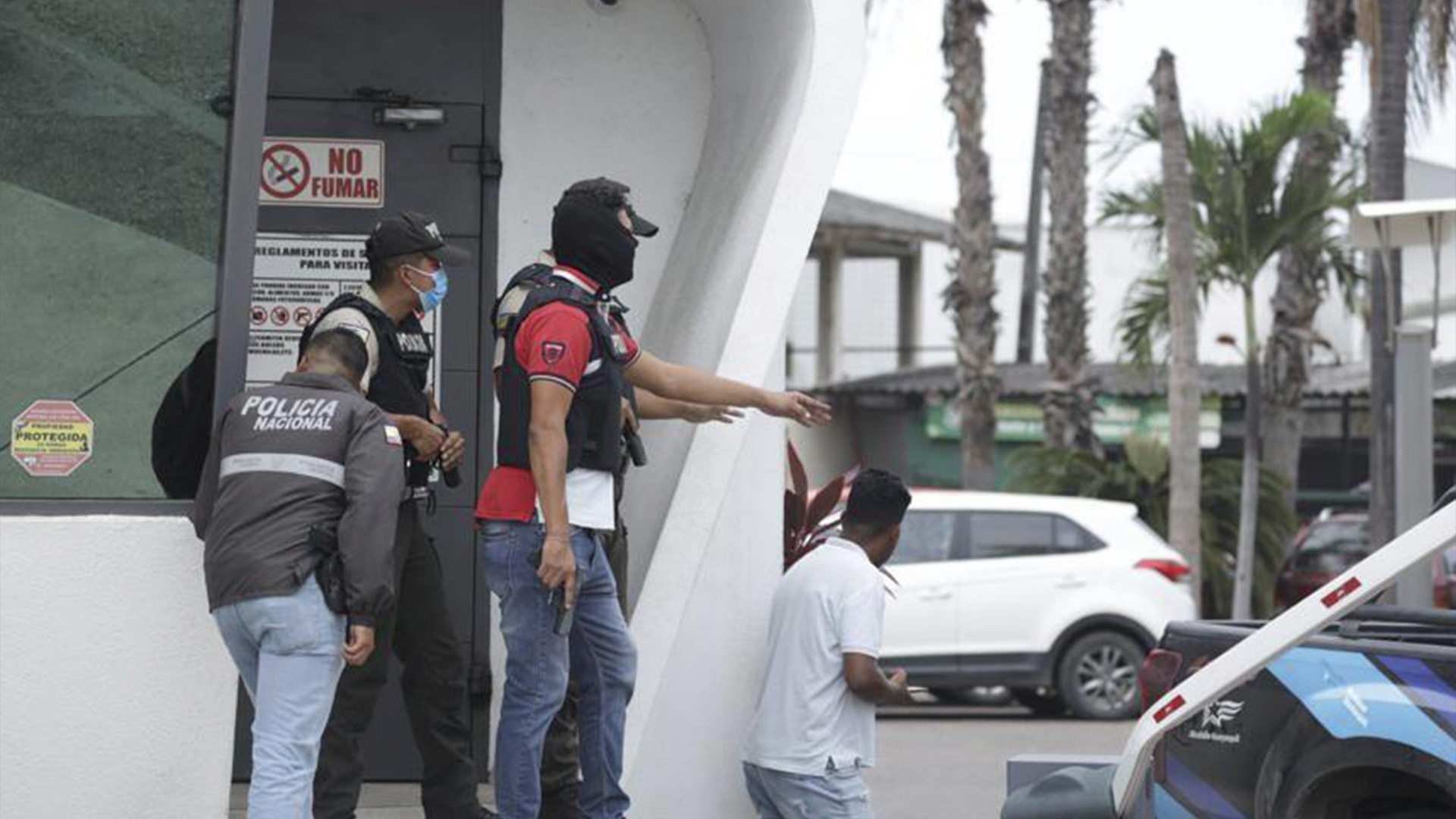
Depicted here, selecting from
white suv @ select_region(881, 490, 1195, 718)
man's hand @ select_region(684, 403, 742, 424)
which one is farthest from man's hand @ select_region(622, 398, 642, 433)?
white suv @ select_region(881, 490, 1195, 718)

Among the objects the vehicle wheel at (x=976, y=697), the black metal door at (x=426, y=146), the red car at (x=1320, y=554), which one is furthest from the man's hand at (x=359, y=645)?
the red car at (x=1320, y=554)

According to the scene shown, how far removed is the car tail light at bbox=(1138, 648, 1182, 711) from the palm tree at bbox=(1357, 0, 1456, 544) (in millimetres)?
11623

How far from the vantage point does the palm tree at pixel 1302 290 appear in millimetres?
23625

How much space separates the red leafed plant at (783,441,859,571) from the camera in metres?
9.09

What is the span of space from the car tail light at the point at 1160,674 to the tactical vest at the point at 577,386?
183cm

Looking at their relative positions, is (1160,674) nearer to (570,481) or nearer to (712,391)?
(712,391)

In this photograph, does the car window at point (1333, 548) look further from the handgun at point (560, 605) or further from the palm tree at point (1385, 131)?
the handgun at point (560, 605)

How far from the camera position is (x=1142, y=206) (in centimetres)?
2292

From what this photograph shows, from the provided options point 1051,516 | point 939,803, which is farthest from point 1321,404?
point 939,803

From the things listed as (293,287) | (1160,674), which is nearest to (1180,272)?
(293,287)

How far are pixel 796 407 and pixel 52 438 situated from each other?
7.25 ft

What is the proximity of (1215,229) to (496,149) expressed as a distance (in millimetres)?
14770

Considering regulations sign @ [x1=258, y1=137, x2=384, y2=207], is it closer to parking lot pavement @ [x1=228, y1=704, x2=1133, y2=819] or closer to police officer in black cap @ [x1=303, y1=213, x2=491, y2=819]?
police officer in black cap @ [x1=303, y1=213, x2=491, y2=819]

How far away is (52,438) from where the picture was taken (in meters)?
6.68
